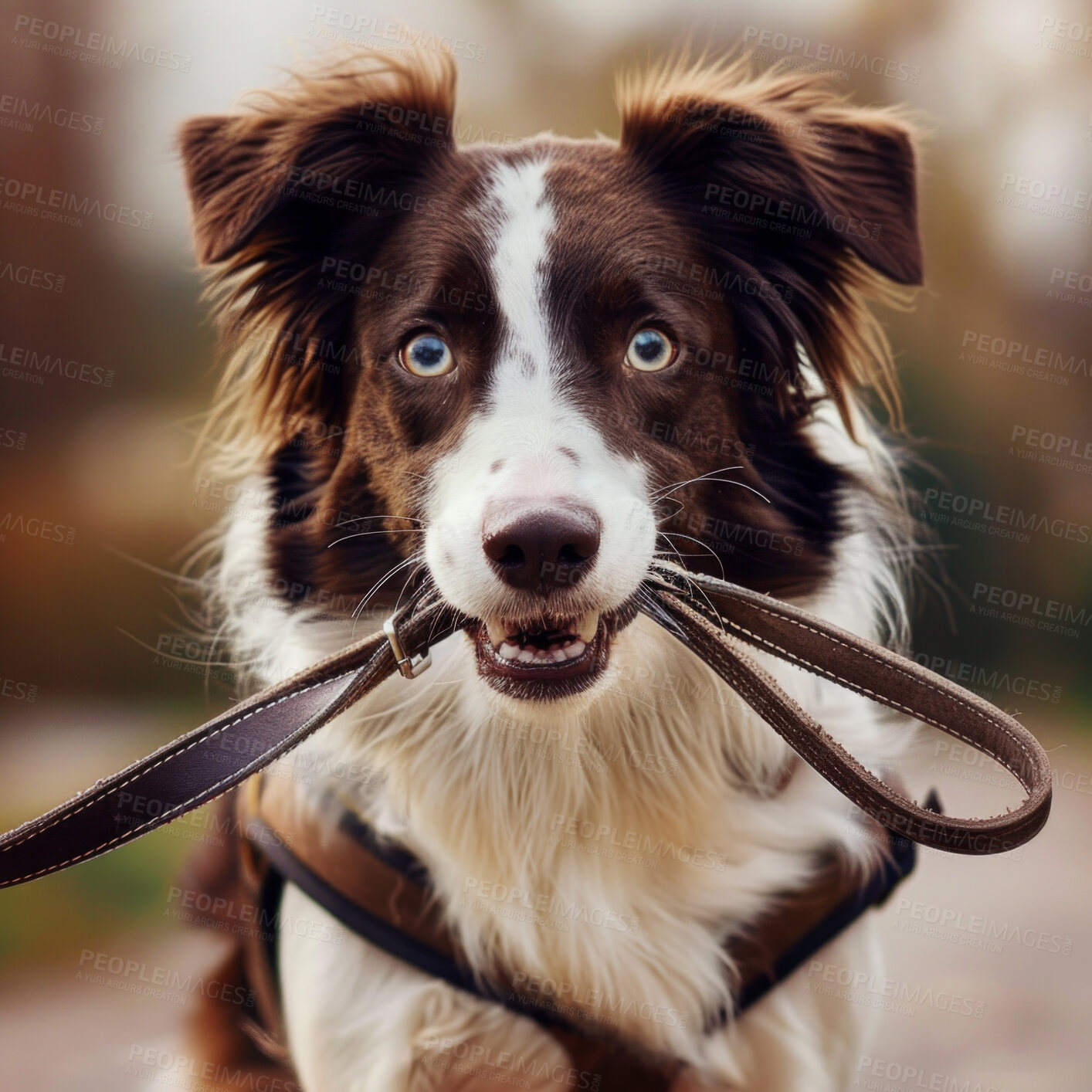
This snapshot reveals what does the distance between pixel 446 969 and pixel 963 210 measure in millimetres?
3653

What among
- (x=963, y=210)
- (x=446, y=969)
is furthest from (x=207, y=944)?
(x=963, y=210)

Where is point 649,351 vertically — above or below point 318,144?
below

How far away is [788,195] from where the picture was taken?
5.16 feet

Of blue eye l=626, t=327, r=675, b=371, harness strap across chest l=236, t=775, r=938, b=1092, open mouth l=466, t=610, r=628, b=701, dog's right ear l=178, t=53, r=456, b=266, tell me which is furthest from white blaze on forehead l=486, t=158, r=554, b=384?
harness strap across chest l=236, t=775, r=938, b=1092

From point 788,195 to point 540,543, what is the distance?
0.76 metres

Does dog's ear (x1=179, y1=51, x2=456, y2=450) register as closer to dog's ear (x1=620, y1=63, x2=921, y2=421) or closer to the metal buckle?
dog's ear (x1=620, y1=63, x2=921, y2=421)

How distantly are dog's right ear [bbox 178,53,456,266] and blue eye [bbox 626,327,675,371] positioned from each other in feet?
1.53

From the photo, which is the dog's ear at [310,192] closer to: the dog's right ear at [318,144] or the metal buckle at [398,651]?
the dog's right ear at [318,144]

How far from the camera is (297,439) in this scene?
1.74 metres

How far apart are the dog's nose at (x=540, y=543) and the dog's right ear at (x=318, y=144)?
69 cm

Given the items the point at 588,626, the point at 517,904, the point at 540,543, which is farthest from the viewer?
the point at 517,904

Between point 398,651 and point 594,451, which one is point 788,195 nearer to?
point 594,451

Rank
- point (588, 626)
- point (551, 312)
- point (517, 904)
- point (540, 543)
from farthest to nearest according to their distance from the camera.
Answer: point (517, 904)
point (551, 312)
point (588, 626)
point (540, 543)

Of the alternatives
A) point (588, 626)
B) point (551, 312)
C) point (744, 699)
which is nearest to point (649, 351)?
point (551, 312)
